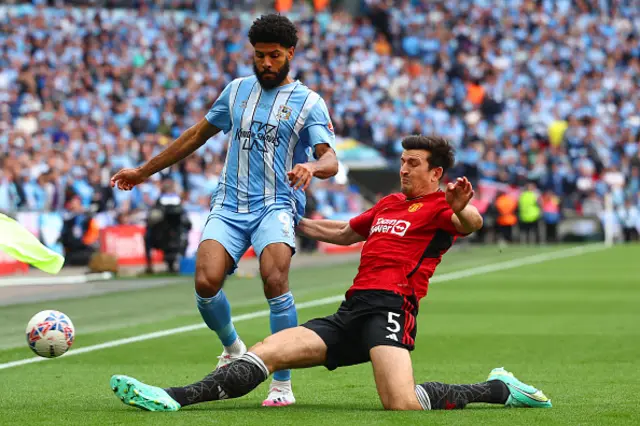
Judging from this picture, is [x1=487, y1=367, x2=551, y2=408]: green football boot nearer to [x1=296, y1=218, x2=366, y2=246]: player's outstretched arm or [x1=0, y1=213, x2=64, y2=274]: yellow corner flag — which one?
[x1=296, y1=218, x2=366, y2=246]: player's outstretched arm

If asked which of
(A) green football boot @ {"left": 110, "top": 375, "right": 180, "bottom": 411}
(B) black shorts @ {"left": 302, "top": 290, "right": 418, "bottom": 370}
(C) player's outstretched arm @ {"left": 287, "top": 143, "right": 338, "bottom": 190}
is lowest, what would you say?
(A) green football boot @ {"left": 110, "top": 375, "right": 180, "bottom": 411}

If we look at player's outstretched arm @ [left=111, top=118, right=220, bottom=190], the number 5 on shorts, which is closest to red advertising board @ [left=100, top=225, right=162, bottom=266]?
player's outstretched arm @ [left=111, top=118, right=220, bottom=190]

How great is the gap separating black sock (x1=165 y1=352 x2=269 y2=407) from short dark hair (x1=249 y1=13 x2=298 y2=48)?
219 centimetres

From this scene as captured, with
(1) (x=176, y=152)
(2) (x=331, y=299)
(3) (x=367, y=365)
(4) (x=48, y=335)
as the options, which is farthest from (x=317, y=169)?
(2) (x=331, y=299)

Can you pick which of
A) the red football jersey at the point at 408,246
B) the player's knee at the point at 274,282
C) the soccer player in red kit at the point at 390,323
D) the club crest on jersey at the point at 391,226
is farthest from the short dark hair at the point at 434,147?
the player's knee at the point at 274,282

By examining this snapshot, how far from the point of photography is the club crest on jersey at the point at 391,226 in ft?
25.4

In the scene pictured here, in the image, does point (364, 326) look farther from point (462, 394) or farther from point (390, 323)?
point (462, 394)

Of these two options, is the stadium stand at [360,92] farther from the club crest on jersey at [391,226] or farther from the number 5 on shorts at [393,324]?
the number 5 on shorts at [393,324]

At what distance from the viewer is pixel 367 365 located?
10125 millimetres

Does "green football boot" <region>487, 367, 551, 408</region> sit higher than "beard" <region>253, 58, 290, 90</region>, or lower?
lower

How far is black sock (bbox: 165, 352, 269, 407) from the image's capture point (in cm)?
700

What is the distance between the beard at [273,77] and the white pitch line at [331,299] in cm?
337

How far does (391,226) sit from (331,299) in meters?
9.29

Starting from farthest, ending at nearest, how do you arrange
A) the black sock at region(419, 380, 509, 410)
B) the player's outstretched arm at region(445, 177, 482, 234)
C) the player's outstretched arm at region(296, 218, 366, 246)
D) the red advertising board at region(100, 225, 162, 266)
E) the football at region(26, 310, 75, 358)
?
the red advertising board at region(100, 225, 162, 266) → the football at region(26, 310, 75, 358) → the player's outstretched arm at region(296, 218, 366, 246) → the black sock at region(419, 380, 509, 410) → the player's outstretched arm at region(445, 177, 482, 234)
